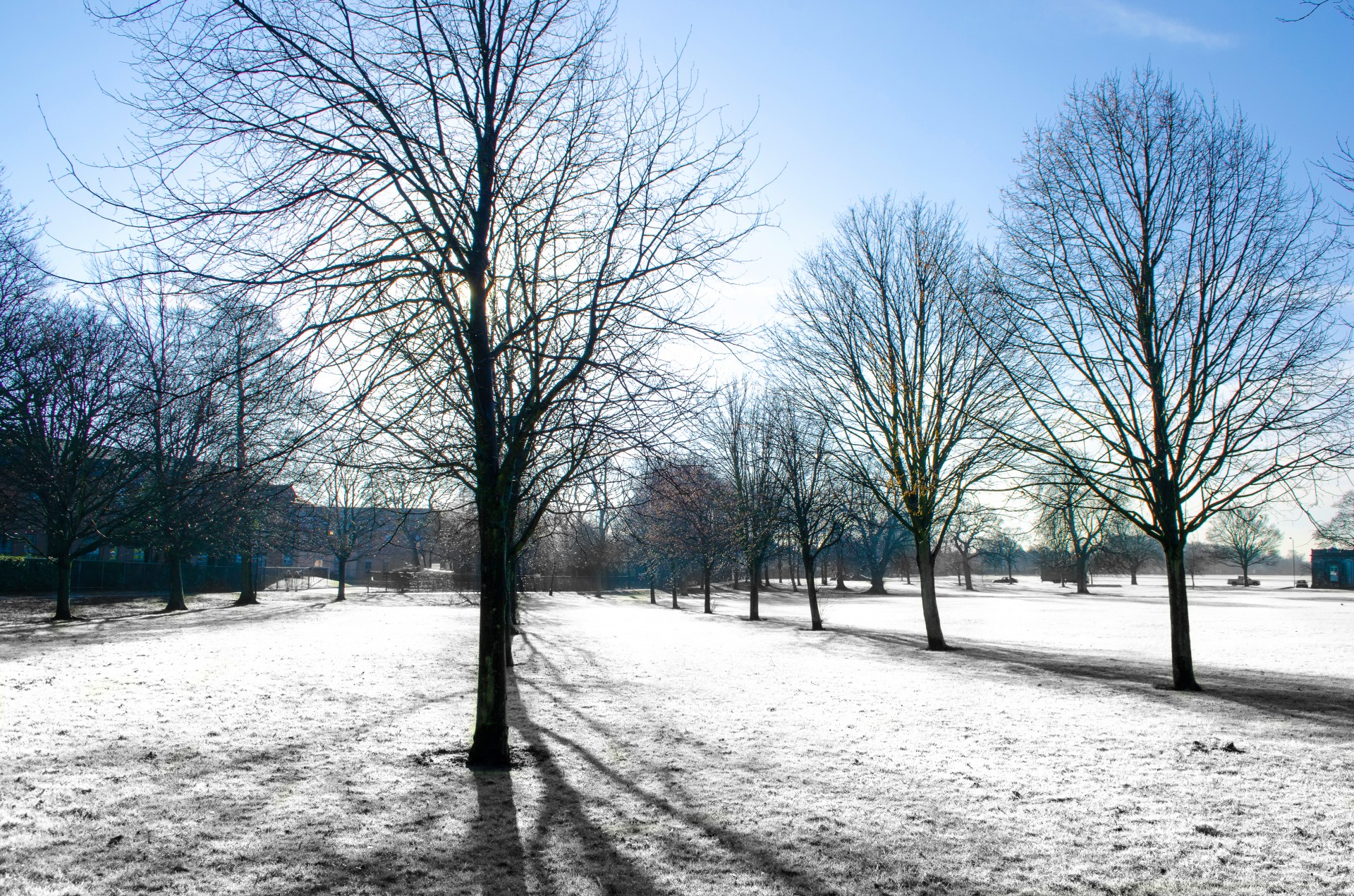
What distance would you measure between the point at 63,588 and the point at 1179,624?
29112 millimetres

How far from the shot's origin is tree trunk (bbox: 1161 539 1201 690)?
445 inches

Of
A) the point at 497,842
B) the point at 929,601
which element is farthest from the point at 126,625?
the point at 929,601

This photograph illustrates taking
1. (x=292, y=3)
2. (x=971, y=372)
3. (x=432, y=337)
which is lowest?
(x=432, y=337)

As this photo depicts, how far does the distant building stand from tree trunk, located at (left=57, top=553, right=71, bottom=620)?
77.4 m

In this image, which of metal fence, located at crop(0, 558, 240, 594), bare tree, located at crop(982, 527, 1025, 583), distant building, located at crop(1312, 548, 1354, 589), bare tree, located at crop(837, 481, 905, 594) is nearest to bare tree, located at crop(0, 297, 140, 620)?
metal fence, located at crop(0, 558, 240, 594)

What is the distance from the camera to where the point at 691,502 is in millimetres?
8773

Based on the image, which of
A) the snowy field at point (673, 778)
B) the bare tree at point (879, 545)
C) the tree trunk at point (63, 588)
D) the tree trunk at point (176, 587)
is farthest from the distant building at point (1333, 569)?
the tree trunk at point (63, 588)

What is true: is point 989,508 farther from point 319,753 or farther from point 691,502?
point 319,753

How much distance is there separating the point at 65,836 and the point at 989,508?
1441 centimetres

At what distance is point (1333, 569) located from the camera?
58062 millimetres

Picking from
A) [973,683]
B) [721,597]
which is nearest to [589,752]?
[973,683]

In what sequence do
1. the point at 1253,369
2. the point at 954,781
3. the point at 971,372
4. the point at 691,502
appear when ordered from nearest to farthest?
the point at 954,781, the point at 691,502, the point at 1253,369, the point at 971,372

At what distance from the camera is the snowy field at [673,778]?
437 cm

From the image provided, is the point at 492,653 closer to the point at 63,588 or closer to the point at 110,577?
the point at 63,588
